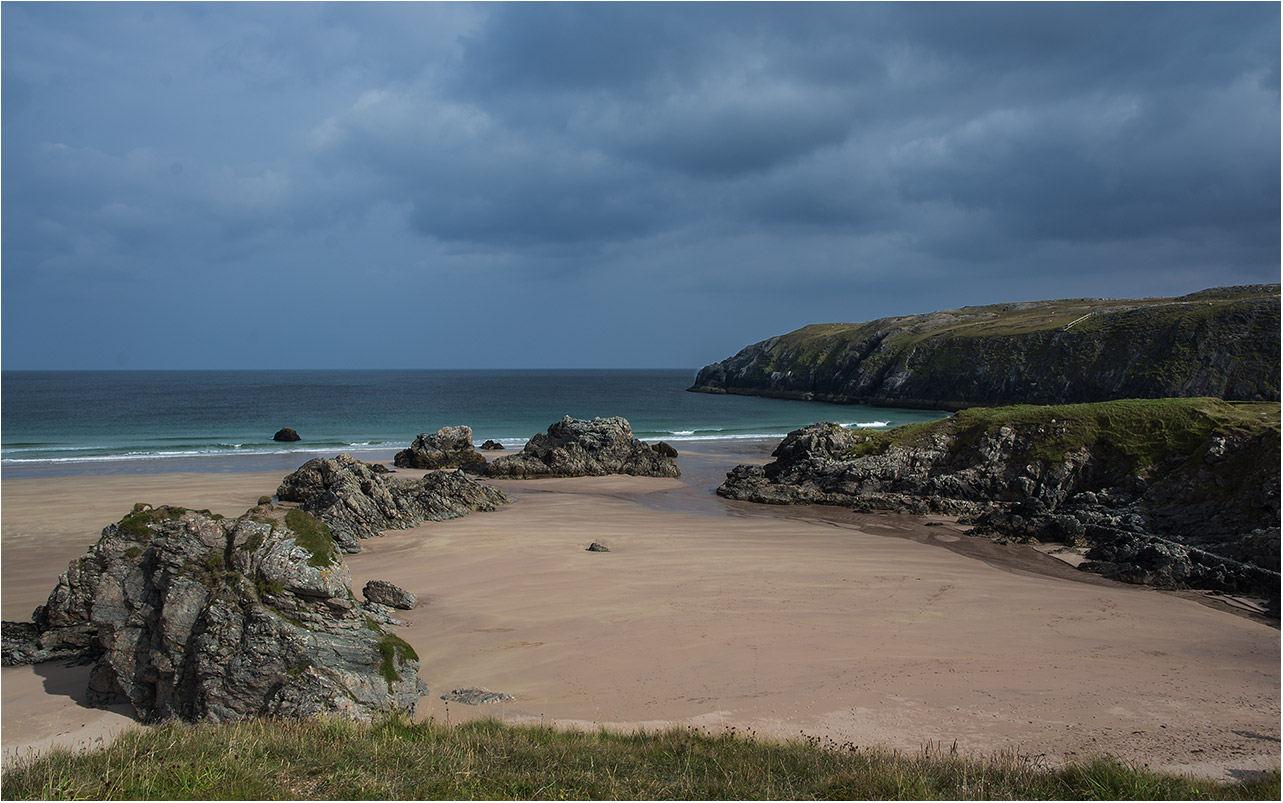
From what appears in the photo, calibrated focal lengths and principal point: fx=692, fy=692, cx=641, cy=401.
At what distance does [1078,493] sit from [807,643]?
1737 cm

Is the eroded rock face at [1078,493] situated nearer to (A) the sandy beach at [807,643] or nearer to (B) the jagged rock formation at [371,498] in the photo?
(A) the sandy beach at [807,643]

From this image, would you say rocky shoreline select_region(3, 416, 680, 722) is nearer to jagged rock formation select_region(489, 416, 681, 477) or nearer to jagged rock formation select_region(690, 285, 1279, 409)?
jagged rock formation select_region(489, 416, 681, 477)

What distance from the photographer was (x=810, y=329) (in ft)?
563

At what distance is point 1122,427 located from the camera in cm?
2491

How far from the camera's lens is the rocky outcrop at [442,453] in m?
38.6

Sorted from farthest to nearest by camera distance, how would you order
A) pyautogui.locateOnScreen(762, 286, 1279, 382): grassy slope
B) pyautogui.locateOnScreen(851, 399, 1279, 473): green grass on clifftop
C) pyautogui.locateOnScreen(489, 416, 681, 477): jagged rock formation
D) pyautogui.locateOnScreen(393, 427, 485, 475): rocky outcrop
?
pyautogui.locateOnScreen(762, 286, 1279, 382): grassy slope < pyautogui.locateOnScreen(393, 427, 485, 475): rocky outcrop < pyautogui.locateOnScreen(489, 416, 681, 477): jagged rock formation < pyautogui.locateOnScreen(851, 399, 1279, 473): green grass on clifftop

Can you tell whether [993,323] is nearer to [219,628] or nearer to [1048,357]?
[1048,357]

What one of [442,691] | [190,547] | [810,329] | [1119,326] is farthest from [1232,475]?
[810,329]

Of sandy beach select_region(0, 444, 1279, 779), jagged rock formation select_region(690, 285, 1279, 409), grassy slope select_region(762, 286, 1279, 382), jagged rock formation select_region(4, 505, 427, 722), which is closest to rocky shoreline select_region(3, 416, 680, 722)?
jagged rock formation select_region(4, 505, 427, 722)

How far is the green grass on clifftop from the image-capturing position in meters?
22.6

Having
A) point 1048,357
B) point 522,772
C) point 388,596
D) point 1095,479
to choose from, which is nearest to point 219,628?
point 388,596

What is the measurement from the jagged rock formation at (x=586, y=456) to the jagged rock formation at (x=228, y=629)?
24579 millimetres

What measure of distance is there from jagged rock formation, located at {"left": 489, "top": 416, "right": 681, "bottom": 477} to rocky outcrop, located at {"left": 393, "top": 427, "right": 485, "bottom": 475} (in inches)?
115

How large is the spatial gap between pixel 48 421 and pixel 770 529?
259 ft
